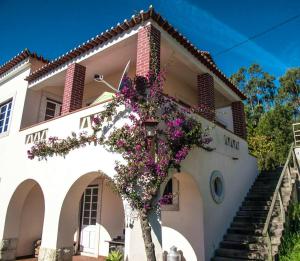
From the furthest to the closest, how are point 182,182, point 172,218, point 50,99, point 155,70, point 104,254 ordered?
point 50,99
point 104,254
point 172,218
point 182,182
point 155,70

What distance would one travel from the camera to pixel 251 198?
10867 millimetres

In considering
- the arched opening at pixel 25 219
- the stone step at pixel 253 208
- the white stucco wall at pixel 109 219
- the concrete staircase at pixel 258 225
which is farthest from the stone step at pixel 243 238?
the arched opening at pixel 25 219

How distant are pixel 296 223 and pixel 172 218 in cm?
404

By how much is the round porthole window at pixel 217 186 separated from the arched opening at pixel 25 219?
19.1 feet

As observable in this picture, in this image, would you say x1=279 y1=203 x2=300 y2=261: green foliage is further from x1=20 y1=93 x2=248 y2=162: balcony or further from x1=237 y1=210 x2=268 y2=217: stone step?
x1=20 y1=93 x2=248 y2=162: balcony

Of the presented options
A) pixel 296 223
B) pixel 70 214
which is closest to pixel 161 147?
pixel 70 214

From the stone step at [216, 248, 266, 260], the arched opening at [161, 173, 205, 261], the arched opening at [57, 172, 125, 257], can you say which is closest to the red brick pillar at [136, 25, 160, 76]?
the arched opening at [161, 173, 205, 261]

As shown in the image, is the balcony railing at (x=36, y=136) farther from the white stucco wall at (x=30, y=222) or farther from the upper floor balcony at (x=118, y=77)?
the white stucco wall at (x=30, y=222)

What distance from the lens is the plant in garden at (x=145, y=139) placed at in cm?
582

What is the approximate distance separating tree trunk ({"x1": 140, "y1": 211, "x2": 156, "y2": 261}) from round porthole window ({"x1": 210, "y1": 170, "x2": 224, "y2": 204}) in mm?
3627

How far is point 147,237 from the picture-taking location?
5535mm

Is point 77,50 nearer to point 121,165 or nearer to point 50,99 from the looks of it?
point 50,99

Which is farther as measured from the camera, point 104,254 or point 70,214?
point 104,254

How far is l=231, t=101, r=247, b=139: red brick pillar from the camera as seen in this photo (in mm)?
12195
